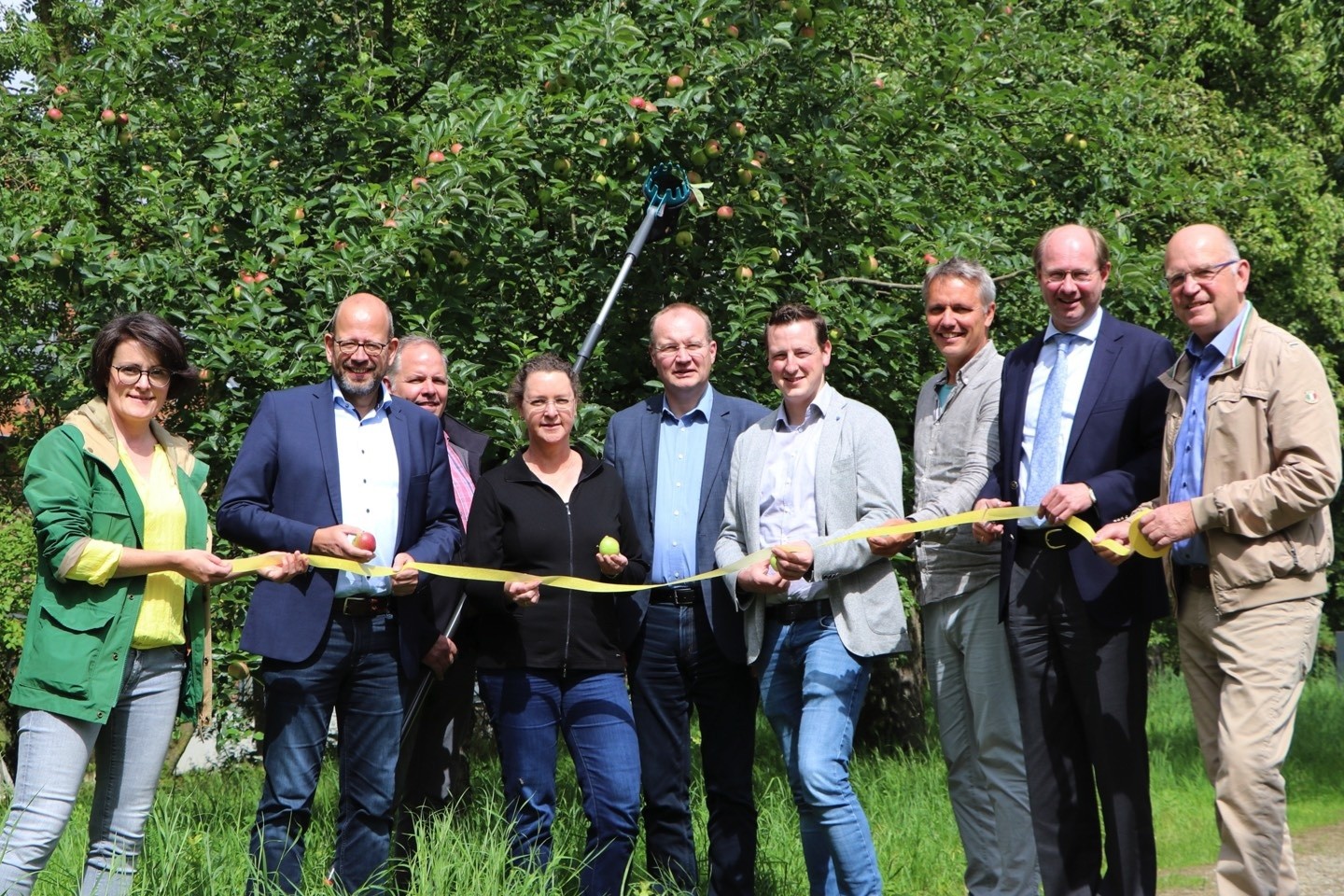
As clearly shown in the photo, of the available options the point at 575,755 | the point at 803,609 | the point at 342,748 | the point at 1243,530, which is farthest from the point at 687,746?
the point at 1243,530

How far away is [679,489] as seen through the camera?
522cm

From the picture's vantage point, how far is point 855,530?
4.74 m

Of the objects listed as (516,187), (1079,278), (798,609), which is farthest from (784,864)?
(516,187)

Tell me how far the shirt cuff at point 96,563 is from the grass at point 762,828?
105 cm

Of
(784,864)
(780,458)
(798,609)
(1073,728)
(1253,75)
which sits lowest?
(784,864)

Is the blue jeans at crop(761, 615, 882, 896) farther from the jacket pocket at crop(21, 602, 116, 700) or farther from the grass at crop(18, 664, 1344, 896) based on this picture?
the jacket pocket at crop(21, 602, 116, 700)

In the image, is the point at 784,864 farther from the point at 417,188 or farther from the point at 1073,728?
the point at 417,188

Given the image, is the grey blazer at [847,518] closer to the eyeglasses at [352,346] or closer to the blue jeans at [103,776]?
the eyeglasses at [352,346]

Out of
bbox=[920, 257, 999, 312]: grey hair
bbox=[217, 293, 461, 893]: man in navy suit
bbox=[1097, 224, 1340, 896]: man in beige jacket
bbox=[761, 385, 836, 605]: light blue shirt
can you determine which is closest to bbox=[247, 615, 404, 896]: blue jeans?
bbox=[217, 293, 461, 893]: man in navy suit

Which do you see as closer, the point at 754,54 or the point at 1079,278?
the point at 1079,278

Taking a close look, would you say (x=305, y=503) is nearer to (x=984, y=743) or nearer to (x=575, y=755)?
(x=575, y=755)

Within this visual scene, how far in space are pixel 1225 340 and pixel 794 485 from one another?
1.54 meters

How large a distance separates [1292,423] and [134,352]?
363 cm

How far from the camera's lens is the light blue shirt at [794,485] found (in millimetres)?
4922
